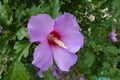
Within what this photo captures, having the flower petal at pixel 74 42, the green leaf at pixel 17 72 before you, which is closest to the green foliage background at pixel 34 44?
the green leaf at pixel 17 72

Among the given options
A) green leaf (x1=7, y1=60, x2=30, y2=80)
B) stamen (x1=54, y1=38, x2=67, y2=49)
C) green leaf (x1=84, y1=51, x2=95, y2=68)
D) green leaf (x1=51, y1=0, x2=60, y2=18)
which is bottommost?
green leaf (x1=84, y1=51, x2=95, y2=68)

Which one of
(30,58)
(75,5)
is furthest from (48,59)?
(75,5)

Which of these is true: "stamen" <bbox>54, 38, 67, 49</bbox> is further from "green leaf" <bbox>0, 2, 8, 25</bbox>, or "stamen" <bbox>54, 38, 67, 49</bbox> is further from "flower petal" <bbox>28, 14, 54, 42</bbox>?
"green leaf" <bbox>0, 2, 8, 25</bbox>

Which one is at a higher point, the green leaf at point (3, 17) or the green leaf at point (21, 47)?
the green leaf at point (3, 17)

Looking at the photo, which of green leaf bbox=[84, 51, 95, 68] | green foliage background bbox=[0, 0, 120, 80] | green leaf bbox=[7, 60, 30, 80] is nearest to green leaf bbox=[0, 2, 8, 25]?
green foliage background bbox=[0, 0, 120, 80]

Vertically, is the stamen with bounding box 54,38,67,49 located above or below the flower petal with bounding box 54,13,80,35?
below

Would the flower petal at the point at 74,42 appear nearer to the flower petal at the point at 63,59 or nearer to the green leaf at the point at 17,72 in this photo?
the flower petal at the point at 63,59

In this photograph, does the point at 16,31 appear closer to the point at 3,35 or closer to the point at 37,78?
the point at 3,35

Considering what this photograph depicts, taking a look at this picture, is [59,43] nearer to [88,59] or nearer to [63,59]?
[63,59]
